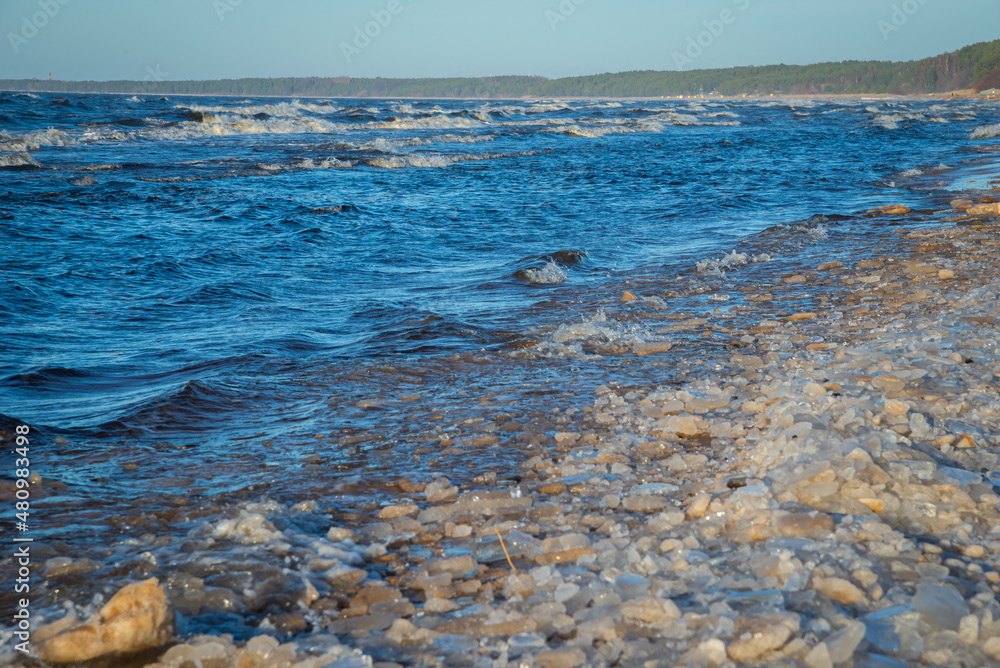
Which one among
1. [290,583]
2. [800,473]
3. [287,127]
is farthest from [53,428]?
[287,127]

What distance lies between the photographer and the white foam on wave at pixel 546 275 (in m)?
7.42

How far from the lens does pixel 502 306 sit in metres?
6.39

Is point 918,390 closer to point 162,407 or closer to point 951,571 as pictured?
point 951,571

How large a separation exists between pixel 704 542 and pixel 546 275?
5.42 meters

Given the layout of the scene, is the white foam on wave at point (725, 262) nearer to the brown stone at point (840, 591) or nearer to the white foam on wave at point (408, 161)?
the brown stone at point (840, 591)

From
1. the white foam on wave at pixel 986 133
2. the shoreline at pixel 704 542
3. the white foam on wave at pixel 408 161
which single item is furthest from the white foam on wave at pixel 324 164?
the white foam on wave at pixel 986 133

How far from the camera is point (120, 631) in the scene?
182 cm

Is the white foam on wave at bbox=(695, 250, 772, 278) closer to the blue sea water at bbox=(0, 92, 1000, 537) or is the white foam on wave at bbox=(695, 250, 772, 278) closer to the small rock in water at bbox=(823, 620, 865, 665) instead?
the blue sea water at bbox=(0, 92, 1000, 537)

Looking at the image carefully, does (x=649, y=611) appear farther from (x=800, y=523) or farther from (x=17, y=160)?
(x=17, y=160)

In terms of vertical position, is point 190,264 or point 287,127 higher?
point 287,127

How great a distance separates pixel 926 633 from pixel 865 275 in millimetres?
5664

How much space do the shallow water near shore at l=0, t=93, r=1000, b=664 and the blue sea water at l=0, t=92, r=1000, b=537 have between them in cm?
3

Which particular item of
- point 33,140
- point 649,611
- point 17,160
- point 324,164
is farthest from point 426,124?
point 649,611

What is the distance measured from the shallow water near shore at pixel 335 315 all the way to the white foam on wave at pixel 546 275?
1.2 inches
